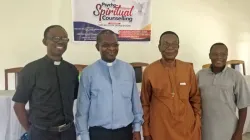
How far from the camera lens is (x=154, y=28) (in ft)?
15.4

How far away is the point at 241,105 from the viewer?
184cm

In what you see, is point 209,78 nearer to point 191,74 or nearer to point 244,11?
point 191,74

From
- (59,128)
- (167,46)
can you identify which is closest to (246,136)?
(167,46)

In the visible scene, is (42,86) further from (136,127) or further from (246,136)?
(246,136)

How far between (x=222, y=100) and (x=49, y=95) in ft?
3.49

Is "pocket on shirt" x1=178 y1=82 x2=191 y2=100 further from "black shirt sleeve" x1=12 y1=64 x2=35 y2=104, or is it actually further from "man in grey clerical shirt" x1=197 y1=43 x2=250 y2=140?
"black shirt sleeve" x1=12 y1=64 x2=35 y2=104

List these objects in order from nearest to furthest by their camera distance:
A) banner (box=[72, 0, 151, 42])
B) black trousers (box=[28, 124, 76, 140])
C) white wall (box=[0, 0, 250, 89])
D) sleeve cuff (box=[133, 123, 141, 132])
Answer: black trousers (box=[28, 124, 76, 140]) → sleeve cuff (box=[133, 123, 141, 132]) → white wall (box=[0, 0, 250, 89]) → banner (box=[72, 0, 151, 42])

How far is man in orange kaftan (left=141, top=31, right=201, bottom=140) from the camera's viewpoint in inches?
67.8

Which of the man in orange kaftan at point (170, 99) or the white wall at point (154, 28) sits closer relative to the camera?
the man in orange kaftan at point (170, 99)

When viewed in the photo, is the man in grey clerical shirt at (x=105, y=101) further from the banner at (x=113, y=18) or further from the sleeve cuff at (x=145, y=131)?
the banner at (x=113, y=18)

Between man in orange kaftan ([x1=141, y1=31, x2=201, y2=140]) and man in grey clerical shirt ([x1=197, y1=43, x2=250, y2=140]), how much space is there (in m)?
0.09

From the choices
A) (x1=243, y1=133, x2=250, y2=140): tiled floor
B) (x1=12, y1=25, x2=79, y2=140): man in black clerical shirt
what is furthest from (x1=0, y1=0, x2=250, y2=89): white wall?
(x1=12, y1=25, x2=79, y2=140): man in black clerical shirt

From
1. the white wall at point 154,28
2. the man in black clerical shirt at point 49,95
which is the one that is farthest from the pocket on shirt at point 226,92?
the white wall at point 154,28

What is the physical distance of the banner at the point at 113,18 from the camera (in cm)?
429
